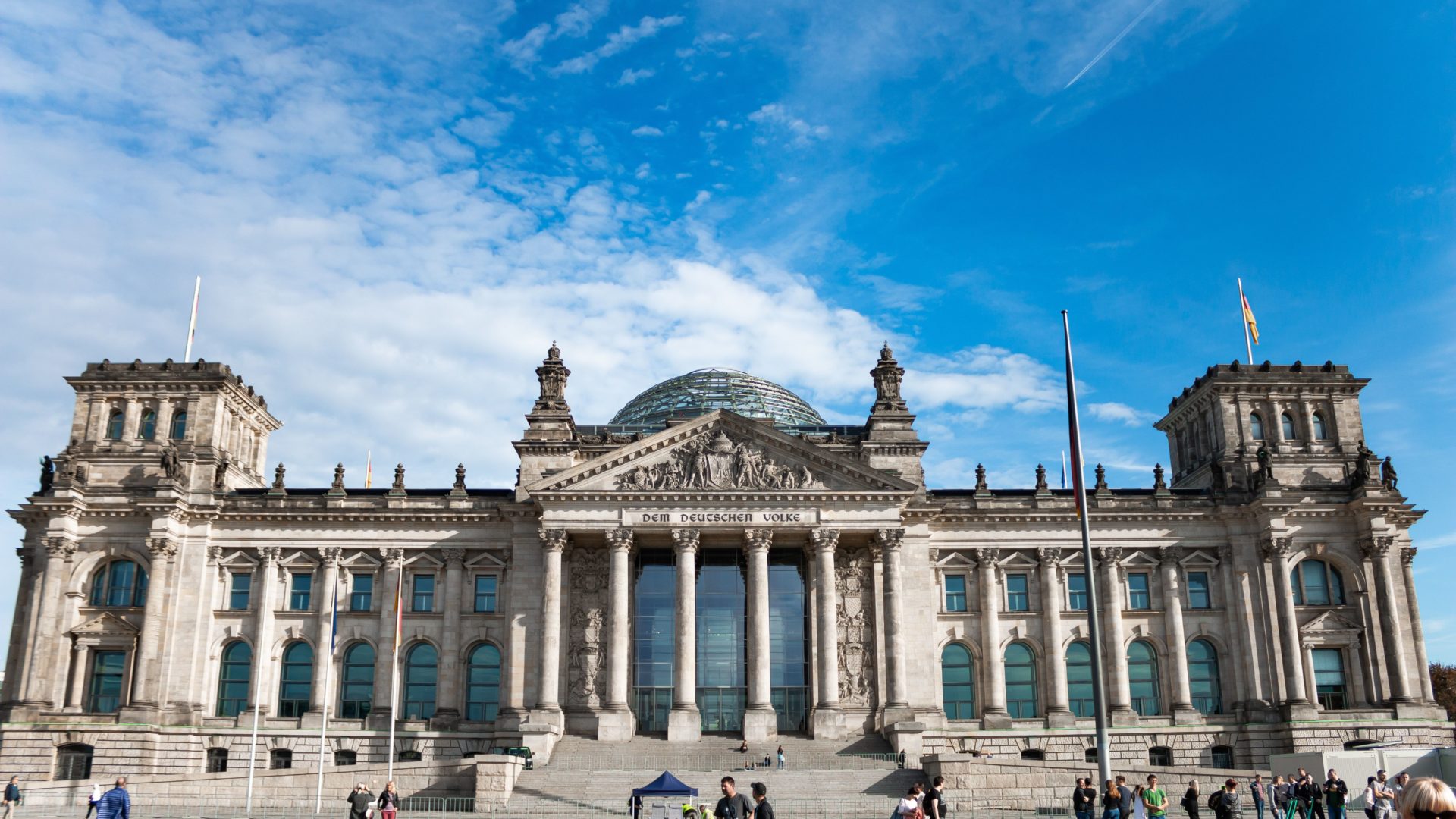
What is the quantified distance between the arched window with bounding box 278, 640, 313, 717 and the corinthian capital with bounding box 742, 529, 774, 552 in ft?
78.0

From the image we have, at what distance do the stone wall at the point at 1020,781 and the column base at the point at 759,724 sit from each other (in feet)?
36.0

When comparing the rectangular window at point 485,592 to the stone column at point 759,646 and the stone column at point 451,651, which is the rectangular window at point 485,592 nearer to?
the stone column at point 451,651

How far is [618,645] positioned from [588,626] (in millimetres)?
3571

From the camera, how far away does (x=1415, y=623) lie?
6119 centimetres

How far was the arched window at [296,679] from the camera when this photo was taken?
201ft

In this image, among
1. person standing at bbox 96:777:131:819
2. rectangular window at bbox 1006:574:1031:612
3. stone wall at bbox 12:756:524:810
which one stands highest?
rectangular window at bbox 1006:574:1031:612

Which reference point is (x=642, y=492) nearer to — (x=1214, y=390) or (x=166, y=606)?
(x=166, y=606)

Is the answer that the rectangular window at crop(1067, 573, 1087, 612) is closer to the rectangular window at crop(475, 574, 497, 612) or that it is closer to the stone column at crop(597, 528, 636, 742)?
the stone column at crop(597, 528, 636, 742)

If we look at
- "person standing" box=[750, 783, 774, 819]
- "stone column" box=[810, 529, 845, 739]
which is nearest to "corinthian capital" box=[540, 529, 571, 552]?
"stone column" box=[810, 529, 845, 739]

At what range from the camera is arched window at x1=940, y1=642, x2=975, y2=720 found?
6172cm

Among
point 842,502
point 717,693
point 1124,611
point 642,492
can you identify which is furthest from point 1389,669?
point 642,492

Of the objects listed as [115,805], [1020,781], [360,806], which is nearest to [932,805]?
[360,806]

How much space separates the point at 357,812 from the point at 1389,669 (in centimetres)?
5256

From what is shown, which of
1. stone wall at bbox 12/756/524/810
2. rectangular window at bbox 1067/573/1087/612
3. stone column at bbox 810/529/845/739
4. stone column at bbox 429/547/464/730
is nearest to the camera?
stone wall at bbox 12/756/524/810
